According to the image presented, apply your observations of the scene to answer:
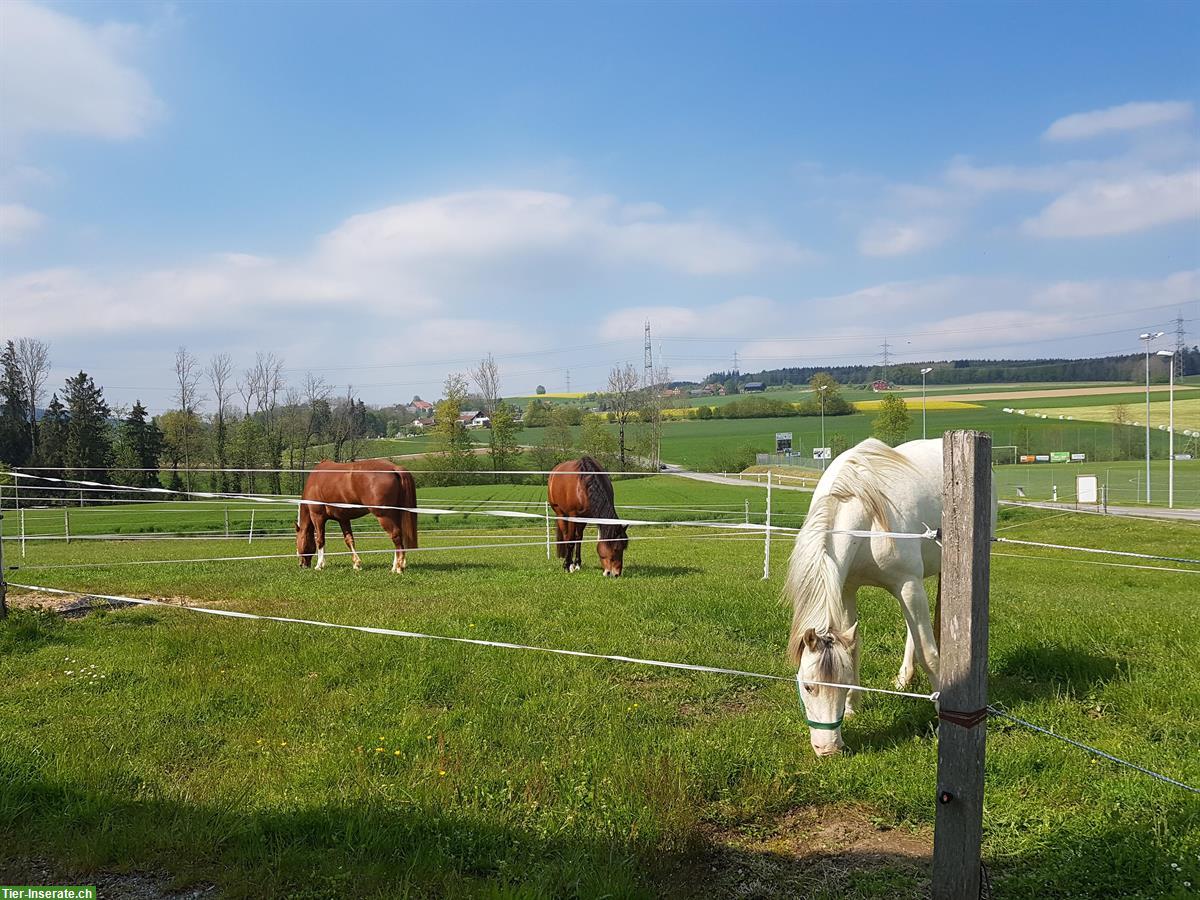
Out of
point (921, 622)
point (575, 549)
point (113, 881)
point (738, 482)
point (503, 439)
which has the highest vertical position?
point (503, 439)

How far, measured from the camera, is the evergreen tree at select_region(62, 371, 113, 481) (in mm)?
43719

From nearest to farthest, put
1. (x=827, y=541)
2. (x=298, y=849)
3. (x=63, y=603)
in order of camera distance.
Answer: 1. (x=298, y=849)
2. (x=827, y=541)
3. (x=63, y=603)

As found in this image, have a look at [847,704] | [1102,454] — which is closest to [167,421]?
[847,704]

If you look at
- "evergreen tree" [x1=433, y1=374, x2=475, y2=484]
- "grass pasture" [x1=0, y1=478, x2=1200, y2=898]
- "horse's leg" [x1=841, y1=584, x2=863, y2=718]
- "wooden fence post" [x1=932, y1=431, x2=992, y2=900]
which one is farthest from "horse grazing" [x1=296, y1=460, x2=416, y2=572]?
"evergreen tree" [x1=433, y1=374, x2=475, y2=484]

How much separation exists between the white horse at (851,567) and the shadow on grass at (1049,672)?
26.5 inches

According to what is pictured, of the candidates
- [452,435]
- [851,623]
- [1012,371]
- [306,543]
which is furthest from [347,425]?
[1012,371]

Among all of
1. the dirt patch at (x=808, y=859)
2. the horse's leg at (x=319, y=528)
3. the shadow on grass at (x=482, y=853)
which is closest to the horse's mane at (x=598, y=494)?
the horse's leg at (x=319, y=528)

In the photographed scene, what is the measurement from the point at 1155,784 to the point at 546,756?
118 inches

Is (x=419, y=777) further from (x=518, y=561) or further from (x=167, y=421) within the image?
(x=167, y=421)

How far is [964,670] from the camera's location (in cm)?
258

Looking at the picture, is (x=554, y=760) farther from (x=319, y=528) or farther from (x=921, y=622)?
(x=319, y=528)

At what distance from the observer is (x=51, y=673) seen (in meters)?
5.25

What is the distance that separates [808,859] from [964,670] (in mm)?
1239

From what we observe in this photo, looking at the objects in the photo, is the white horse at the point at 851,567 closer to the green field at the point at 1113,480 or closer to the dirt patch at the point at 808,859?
the dirt patch at the point at 808,859
